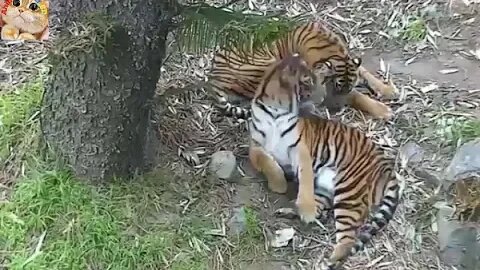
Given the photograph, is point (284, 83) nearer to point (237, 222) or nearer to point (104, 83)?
point (237, 222)

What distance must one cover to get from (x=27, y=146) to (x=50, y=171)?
19cm

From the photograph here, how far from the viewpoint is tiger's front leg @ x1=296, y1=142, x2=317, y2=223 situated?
2.86 metres

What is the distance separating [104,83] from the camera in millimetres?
2754

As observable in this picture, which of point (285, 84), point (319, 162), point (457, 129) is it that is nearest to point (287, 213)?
point (319, 162)

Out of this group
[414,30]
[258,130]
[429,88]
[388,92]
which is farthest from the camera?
[414,30]

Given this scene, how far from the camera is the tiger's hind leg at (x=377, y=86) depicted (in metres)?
3.60

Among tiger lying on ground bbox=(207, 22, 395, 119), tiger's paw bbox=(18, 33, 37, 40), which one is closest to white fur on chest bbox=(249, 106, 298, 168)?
tiger lying on ground bbox=(207, 22, 395, 119)

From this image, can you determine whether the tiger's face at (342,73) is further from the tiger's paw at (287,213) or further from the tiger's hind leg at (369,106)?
the tiger's paw at (287,213)

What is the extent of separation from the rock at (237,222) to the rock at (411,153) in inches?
27.1

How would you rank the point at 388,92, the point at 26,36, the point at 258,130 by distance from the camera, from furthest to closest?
the point at 26,36 → the point at 388,92 → the point at 258,130

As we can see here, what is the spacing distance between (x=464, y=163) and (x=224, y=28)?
43.3 inches

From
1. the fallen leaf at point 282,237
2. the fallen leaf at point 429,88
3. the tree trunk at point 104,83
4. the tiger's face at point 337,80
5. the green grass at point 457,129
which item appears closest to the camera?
the tree trunk at point 104,83

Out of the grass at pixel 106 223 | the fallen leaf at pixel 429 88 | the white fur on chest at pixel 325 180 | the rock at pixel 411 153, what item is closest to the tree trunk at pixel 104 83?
the grass at pixel 106 223

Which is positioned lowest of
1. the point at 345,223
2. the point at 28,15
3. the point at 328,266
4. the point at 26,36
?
the point at 328,266
